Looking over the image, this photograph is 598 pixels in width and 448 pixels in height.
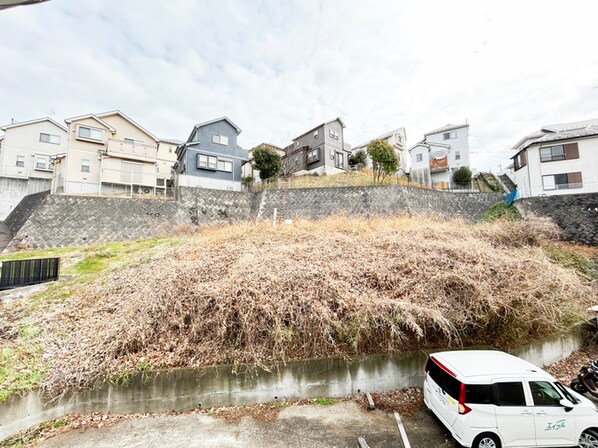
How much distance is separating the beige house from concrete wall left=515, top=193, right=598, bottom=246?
3720cm

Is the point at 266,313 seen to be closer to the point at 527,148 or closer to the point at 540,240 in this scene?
the point at 540,240

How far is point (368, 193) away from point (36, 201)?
66.4 ft

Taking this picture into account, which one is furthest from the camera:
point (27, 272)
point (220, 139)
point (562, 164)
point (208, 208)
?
point (220, 139)

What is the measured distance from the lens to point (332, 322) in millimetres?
4336

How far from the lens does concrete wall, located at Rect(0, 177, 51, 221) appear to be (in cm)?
1931

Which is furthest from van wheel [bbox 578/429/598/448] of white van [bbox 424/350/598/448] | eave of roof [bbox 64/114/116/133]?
eave of roof [bbox 64/114/116/133]

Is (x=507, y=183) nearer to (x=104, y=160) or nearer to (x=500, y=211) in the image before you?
(x=500, y=211)

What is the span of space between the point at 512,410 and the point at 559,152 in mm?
23621

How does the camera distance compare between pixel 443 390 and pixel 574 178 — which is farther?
pixel 574 178

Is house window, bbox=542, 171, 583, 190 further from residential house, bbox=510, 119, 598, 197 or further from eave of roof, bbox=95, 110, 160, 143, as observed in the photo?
eave of roof, bbox=95, 110, 160, 143

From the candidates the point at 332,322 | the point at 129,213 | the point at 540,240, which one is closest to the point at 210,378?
the point at 332,322

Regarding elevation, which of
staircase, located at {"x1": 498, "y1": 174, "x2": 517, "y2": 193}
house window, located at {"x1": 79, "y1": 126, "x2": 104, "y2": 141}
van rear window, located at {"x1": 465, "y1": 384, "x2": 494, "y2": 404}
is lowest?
van rear window, located at {"x1": 465, "y1": 384, "x2": 494, "y2": 404}

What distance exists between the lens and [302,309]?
14.8 ft

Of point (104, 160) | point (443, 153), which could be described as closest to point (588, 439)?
point (104, 160)
